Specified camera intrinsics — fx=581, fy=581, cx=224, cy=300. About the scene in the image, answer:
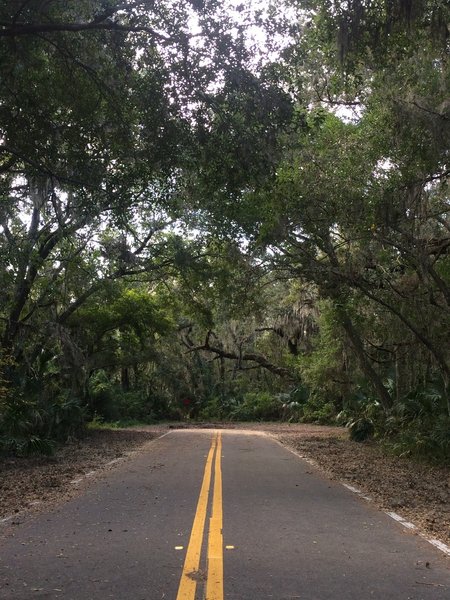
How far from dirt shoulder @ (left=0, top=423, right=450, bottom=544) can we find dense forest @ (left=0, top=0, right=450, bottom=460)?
100 centimetres

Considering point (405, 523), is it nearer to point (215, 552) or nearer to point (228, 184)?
point (215, 552)

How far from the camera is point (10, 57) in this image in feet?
27.1

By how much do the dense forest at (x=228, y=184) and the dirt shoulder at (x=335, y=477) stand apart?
39.5 inches

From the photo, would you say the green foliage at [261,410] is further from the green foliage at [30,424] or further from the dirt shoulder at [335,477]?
the green foliage at [30,424]

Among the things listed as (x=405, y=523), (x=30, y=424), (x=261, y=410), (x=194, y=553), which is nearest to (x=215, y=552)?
(x=194, y=553)

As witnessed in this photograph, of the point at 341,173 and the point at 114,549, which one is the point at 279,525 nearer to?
the point at 114,549

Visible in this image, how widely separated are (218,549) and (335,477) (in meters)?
6.31

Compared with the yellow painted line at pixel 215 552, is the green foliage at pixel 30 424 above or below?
above

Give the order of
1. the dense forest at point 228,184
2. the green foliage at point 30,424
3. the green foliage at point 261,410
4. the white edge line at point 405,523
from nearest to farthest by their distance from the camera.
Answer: the white edge line at point 405,523
the dense forest at point 228,184
the green foliage at point 30,424
the green foliage at point 261,410

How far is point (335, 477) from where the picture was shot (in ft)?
38.3

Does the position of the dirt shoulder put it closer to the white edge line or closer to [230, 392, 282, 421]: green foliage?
the white edge line

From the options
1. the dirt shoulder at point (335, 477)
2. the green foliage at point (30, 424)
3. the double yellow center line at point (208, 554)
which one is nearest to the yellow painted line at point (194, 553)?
the double yellow center line at point (208, 554)

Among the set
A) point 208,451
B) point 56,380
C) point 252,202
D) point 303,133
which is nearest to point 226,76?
point 303,133

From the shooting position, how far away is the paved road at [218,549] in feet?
15.5
